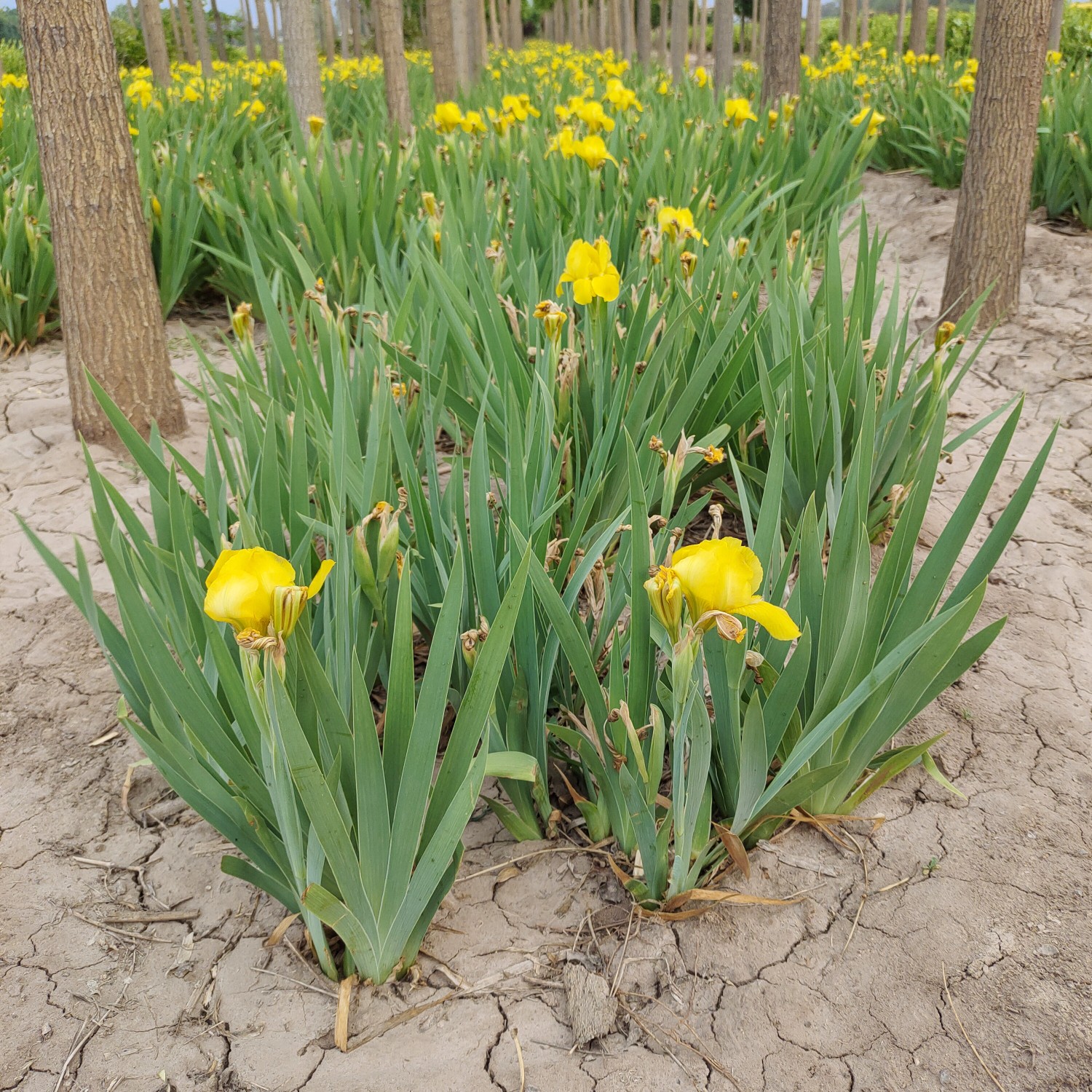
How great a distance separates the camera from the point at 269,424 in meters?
1.33

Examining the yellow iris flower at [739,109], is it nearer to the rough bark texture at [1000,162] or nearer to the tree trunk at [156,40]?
the rough bark texture at [1000,162]

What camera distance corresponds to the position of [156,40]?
816cm

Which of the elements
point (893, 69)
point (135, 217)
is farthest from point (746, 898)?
point (893, 69)

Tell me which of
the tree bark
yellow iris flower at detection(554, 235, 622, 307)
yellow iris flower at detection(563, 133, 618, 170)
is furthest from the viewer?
the tree bark

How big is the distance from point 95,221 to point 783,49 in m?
4.36

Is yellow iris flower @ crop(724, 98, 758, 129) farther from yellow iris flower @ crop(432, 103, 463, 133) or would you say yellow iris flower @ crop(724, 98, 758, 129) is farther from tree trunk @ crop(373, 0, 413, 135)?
tree trunk @ crop(373, 0, 413, 135)

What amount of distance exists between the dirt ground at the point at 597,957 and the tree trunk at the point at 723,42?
730 centimetres

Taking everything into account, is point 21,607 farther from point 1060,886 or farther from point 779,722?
point 1060,886

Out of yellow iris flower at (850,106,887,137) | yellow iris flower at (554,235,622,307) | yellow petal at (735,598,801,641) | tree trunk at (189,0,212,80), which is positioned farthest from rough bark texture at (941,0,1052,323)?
tree trunk at (189,0,212,80)

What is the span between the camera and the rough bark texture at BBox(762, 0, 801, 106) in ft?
17.3

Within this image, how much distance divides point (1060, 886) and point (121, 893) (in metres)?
1.23

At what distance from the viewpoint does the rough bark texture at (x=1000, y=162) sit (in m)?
2.83

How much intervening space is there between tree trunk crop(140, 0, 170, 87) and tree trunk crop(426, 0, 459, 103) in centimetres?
257

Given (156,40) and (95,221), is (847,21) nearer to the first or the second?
(156,40)
